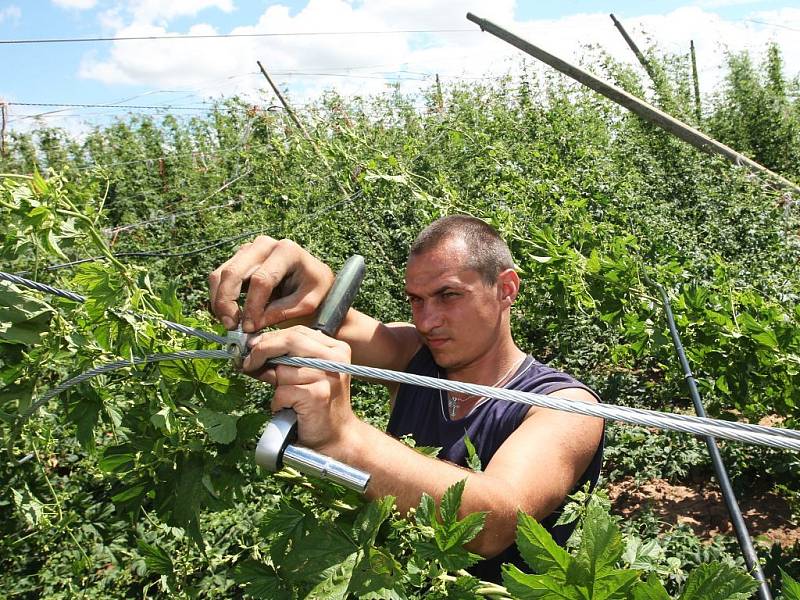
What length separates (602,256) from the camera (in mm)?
3621

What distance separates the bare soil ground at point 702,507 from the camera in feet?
11.6

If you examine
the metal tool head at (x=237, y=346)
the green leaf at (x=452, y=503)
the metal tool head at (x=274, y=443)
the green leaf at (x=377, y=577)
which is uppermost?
the metal tool head at (x=237, y=346)

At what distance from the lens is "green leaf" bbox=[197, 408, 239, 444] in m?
1.34

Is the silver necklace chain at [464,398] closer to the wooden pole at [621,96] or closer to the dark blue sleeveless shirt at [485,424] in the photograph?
the dark blue sleeveless shirt at [485,424]

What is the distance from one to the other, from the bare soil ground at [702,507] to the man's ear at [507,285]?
189cm

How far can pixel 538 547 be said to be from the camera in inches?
36.4

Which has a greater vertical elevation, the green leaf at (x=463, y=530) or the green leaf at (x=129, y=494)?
the green leaf at (x=463, y=530)

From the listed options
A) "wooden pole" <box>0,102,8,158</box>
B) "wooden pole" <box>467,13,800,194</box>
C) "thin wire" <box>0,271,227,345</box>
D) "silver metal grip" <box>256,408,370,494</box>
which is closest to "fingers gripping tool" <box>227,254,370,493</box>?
"silver metal grip" <box>256,408,370,494</box>

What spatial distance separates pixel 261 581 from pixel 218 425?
297 millimetres

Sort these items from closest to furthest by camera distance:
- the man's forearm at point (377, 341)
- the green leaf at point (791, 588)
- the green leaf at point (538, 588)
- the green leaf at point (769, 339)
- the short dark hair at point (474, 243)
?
the green leaf at point (791, 588)
the green leaf at point (538, 588)
the short dark hair at point (474, 243)
the man's forearm at point (377, 341)
the green leaf at point (769, 339)

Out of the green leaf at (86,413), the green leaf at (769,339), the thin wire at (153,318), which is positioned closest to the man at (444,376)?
the thin wire at (153,318)

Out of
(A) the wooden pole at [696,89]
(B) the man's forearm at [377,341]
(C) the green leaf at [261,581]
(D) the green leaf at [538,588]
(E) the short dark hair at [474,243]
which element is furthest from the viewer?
(A) the wooden pole at [696,89]

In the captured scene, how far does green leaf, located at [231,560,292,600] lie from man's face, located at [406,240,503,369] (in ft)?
3.32

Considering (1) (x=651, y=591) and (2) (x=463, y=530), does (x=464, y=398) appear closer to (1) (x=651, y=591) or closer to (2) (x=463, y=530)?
(2) (x=463, y=530)
